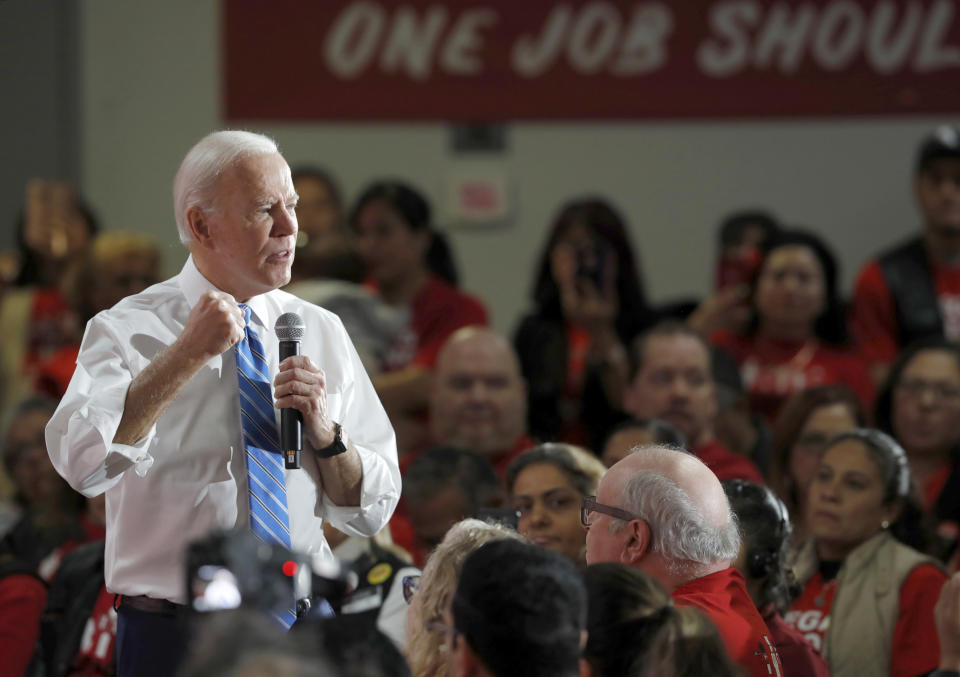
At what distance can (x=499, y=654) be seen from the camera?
213cm

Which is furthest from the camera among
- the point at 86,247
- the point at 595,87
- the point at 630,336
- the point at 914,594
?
the point at 595,87

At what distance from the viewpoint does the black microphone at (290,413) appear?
2.48m

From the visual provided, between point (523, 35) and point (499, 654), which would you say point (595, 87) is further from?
point (499, 654)

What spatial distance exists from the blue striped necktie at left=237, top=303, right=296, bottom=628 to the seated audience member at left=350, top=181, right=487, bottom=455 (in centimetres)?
285

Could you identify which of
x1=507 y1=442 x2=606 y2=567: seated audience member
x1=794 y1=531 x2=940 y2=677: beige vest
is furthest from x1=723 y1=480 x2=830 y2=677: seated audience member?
x1=507 y1=442 x2=606 y2=567: seated audience member

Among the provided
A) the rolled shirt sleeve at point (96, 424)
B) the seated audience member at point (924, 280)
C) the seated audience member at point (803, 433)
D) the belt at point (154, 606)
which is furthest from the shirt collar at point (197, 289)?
the seated audience member at point (924, 280)

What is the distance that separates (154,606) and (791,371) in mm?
3354

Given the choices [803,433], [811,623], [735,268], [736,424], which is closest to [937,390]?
[803,433]

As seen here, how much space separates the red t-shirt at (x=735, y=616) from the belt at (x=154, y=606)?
92cm

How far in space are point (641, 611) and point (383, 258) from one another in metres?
3.50

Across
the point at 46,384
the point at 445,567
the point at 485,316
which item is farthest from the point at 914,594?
the point at 46,384

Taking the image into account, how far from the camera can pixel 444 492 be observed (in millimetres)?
4141

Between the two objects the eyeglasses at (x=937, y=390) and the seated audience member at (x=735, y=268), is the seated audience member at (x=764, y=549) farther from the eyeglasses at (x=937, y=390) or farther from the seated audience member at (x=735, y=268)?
the seated audience member at (x=735, y=268)

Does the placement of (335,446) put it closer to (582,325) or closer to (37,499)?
(37,499)
